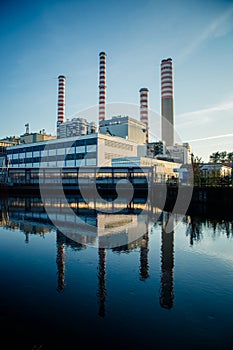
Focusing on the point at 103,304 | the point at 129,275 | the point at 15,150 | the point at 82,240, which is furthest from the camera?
the point at 15,150

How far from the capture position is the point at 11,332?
414 cm

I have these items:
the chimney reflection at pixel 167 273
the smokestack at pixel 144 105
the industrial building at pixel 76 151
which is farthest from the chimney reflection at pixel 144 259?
the smokestack at pixel 144 105

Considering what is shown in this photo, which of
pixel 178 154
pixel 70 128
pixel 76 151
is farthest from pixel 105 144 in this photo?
pixel 178 154

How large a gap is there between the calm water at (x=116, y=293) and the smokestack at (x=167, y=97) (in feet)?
224

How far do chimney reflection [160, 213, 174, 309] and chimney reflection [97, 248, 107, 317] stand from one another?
1.24 meters

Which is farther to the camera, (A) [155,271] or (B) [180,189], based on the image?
(B) [180,189]

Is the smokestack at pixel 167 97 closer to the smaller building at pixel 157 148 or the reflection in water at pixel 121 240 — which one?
the smaller building at pixel 157 148

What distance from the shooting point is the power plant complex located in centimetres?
5509

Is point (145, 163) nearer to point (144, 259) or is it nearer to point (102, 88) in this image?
point (102, 88)

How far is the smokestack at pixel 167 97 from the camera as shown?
75125 millimetres

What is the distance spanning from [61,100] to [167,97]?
111ft

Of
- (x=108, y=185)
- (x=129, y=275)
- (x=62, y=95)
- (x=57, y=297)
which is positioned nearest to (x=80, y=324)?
(x=57, y=297)

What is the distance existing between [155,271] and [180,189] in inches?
911

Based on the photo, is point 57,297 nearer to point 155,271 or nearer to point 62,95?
point 155,271
